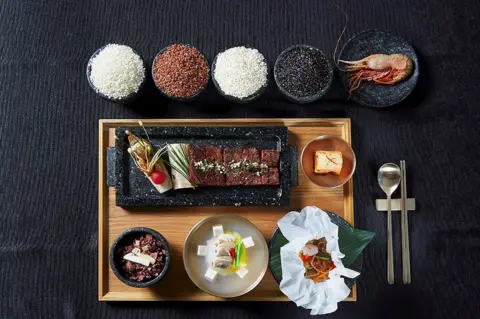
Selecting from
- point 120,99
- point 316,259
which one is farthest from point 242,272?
point 120,99

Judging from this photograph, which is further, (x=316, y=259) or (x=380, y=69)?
(x=380, y=69)

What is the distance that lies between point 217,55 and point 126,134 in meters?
0.46

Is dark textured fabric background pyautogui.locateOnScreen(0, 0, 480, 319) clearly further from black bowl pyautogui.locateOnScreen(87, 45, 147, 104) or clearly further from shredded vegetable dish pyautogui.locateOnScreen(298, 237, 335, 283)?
shredded vegetable dish pyautogui.locateOnScreen(298, 237, 335, 283)

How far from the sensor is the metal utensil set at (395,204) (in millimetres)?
1757

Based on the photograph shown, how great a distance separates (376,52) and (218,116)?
27.1 inches

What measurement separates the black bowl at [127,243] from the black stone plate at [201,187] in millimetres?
116

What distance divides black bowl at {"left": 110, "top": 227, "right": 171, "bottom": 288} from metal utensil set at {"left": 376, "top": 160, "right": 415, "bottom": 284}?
84cm

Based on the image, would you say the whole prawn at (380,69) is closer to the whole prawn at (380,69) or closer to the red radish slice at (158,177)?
the whole prawn at (380,69)

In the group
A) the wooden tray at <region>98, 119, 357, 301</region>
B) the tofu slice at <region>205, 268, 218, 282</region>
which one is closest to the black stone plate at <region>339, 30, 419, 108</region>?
the wooden tray at <region>98, 119, 357, 301</region>

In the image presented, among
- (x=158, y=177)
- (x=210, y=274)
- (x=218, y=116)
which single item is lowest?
(x=210, y=274)

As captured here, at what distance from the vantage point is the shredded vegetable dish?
1.61 metres

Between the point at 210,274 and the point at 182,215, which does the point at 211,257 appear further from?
the point at 182,215

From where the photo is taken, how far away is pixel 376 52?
1827 mm

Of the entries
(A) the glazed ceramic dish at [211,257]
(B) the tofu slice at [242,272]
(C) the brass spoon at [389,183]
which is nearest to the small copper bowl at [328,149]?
(C) the brass spoon at [389,183]
